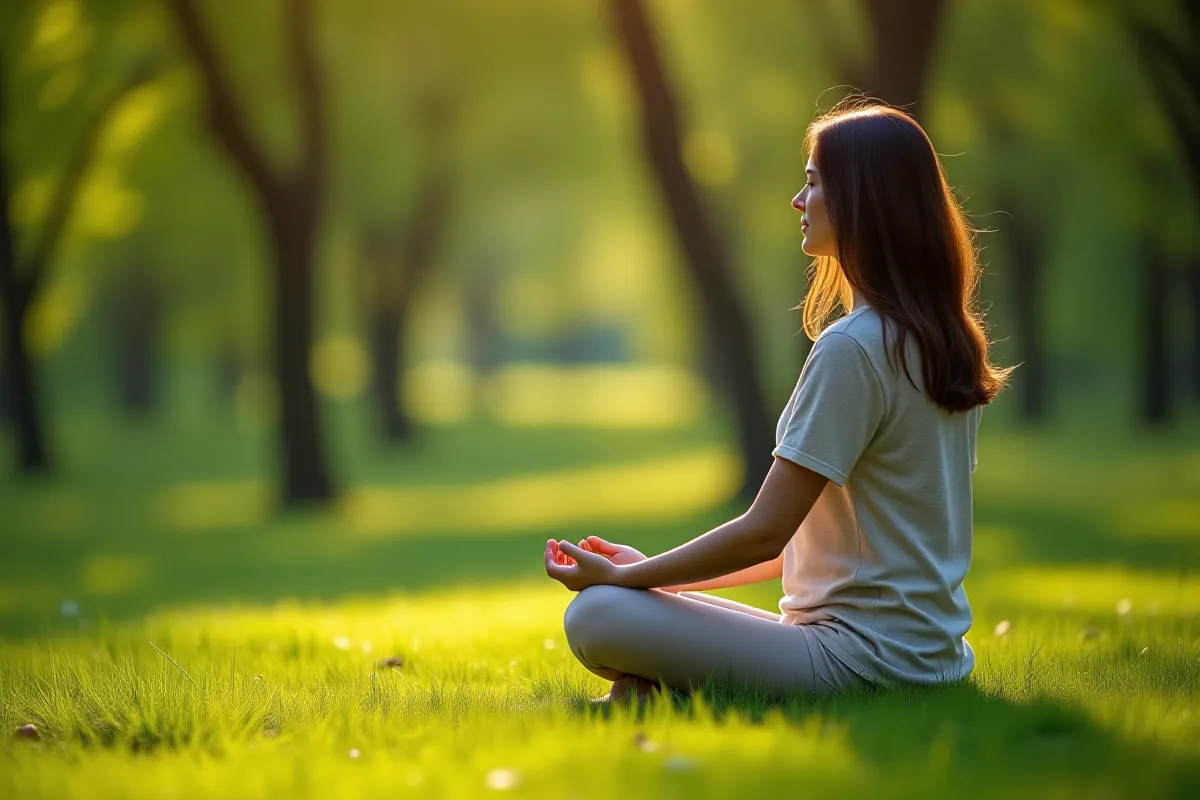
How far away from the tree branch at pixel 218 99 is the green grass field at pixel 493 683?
182 inches

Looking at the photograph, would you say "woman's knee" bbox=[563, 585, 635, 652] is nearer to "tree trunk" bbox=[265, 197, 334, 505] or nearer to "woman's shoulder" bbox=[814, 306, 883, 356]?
"woman's shoulder" bbox=[814, 306, 883, 356]

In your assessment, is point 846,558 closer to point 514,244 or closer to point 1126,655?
point 1126,655

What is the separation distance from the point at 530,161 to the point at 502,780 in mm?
24308

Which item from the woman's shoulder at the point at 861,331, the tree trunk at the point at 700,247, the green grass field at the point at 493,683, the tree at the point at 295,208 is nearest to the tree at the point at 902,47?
the tree trunk at the point at 700,247

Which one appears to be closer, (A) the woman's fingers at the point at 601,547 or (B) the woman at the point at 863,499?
(B) the woman at the point at 863,499

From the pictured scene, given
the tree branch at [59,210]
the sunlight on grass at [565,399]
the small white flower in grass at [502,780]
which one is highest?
the tree branch at [59,210]

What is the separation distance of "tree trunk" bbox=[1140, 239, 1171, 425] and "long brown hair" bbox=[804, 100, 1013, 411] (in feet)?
78.4

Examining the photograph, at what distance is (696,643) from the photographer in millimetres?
3805

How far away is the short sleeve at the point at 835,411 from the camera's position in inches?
142

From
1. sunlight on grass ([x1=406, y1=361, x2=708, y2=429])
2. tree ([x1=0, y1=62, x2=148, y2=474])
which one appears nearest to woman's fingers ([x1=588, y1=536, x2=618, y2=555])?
tree ([x1=0, y1=62, x2=148, y2=474])

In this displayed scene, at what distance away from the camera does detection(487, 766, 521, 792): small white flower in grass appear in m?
3.04

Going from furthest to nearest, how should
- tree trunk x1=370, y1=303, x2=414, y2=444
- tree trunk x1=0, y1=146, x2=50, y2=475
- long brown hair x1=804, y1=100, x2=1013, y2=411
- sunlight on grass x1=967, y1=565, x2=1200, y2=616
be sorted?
tree trunk x1=370, y1=303, x2=414, y2=444 < tree trunk x1=0, y1=146, x2=50, y2=475 < sunlight on grass x1=967, y1=565, x2=1200, y2=616 < long brown hair x1=804, y1=100, x2=1013, y2=411

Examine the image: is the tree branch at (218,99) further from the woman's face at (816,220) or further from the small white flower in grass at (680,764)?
the small white flower in grass at (680,764)

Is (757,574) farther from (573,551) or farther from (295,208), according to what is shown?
(295,208)
